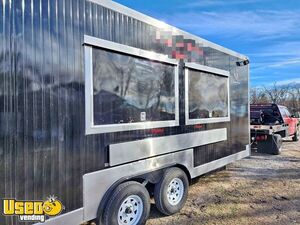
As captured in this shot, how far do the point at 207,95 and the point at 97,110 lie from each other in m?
2.91

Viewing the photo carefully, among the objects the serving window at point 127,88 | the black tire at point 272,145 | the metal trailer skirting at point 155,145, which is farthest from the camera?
the black tire at point 272,145

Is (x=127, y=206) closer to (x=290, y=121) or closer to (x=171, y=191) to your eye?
(x=171, y=191)

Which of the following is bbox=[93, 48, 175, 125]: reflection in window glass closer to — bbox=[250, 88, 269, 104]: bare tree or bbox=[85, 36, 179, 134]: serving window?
bbox=[85, 36, 179, 134]: serving window

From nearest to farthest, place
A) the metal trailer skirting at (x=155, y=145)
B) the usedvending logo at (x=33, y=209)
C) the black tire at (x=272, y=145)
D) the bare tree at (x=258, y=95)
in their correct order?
the usedvending logo at (x=33, y=209) < the metal trailer skirting at (x=155, y=145) < the black tire at (x=272, y=145) < the bare tree at (x=258, y=95)

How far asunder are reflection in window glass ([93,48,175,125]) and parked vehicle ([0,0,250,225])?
0.01 meters

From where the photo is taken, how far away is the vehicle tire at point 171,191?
4.52 meters

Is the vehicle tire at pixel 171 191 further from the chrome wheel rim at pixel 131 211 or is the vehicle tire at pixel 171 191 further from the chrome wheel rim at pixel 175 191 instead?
the chrome wheel rim at pixel 131 211

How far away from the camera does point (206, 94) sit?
19.3 ft

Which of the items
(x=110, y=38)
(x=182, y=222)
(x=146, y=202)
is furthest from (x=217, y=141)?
(x=110, y=38)

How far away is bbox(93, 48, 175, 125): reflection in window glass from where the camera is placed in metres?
3.67

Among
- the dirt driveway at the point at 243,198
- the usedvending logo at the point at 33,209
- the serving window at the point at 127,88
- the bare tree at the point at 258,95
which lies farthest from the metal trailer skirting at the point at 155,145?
the bare tree at the point at 258,95

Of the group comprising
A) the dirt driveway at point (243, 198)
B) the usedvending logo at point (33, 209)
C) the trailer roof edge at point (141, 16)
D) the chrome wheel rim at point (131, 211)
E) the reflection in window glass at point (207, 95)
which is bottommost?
the dirt driveway at point (243, 198)

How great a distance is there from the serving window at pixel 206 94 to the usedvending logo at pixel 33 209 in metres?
2.74

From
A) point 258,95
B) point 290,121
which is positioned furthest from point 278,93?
point 290,121
